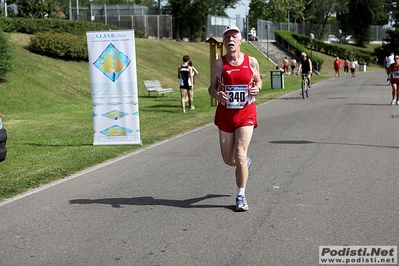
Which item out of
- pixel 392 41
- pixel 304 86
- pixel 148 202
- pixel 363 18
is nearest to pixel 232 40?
pixel 148 202

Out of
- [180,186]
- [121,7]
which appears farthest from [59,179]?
[121,7]

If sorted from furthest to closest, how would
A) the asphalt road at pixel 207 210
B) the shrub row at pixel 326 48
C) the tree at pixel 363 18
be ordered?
1. the tree at pixel 363 18
2. the shrub row at pixel 326 48
3. the asphalt road at pixel 207 210

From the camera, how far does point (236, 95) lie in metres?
7.17

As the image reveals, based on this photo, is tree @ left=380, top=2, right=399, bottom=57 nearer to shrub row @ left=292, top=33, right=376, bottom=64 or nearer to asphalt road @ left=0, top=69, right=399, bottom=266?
shrub row @ left=292, top=33, right=376, bottom=64

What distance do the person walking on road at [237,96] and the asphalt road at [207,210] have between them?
63cm

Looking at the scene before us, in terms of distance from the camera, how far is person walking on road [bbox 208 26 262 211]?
283 inches

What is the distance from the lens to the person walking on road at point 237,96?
23.5ft

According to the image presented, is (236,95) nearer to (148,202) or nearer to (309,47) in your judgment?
(148,202)

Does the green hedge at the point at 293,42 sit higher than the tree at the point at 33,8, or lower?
lower

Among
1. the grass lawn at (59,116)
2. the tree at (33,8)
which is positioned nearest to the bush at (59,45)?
the grass lawn at (59,116)

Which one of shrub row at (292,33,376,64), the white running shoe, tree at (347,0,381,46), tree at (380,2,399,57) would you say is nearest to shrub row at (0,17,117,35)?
the white running shoe

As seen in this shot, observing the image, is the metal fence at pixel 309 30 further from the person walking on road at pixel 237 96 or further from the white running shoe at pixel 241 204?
the white running shoe at pixel 241 204

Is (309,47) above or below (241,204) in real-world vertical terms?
below

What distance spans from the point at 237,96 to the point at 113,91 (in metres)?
6.77
